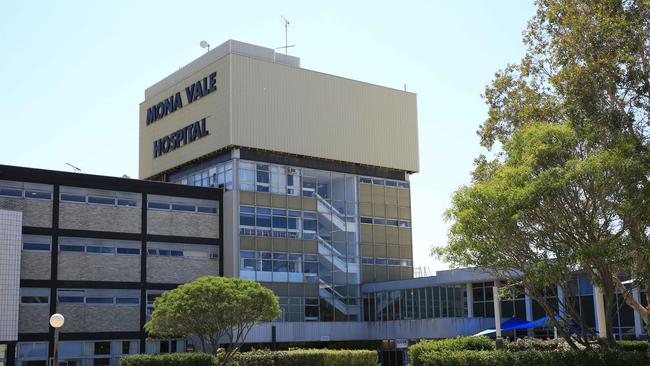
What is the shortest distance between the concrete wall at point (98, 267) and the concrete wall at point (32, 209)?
8.40ft

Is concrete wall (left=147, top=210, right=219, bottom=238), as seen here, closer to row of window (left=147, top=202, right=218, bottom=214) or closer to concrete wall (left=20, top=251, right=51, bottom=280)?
row of window (left=147, top=202, right=218, bottom=214)

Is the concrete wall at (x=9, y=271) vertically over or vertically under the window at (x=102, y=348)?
over

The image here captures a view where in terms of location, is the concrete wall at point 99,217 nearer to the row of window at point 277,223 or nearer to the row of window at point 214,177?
the row of window at point 214,177

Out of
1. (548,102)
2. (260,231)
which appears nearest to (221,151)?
(260,231)

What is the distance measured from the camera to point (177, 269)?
61500 mm

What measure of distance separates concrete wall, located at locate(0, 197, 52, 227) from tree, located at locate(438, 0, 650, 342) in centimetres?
3228

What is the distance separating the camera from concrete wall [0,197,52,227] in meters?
54.5

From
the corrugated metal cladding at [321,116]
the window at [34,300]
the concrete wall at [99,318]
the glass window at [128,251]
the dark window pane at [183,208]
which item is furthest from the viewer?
the corrugated metal cladding at [321,116]

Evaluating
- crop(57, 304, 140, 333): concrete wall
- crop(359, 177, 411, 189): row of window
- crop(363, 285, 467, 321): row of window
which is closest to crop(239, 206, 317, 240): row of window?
crop(359, 177, 411, 189): row of window

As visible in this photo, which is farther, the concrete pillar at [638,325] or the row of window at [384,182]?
the row of window at [384,182]

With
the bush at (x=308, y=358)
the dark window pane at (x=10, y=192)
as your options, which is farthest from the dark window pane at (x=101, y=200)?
the bush at (x=308, y=358)

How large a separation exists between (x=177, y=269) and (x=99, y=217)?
7023mm

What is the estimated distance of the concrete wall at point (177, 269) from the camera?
60.4m

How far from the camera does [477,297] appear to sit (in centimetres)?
6028
